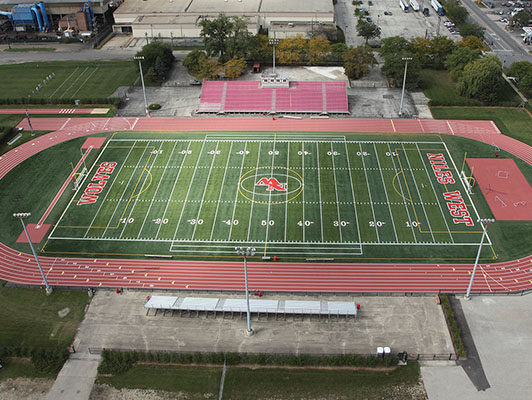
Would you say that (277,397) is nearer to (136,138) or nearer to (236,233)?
(236,233)

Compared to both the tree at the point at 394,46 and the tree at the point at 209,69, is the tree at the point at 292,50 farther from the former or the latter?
the tree at the point at 394,46

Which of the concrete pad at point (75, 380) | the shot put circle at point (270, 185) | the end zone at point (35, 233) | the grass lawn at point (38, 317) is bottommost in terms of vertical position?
the end zone at point (35, 233)

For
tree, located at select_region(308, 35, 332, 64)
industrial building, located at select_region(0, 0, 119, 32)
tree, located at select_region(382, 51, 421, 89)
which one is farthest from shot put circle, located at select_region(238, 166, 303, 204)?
industrial building, located at select_region(0, 0, 119, 32)

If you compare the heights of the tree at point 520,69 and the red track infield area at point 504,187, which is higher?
the tree at point 520,69

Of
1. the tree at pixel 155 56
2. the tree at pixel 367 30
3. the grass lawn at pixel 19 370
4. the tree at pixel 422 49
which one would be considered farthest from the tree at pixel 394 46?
the grass lawn at pixel 19 370

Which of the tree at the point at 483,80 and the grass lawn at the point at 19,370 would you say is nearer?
the grass lawn at the point at 19,370

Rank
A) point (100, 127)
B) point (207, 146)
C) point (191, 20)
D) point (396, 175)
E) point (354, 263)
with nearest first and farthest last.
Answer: point (354, 263), point (396, 175), point (207, 146), point (100, 127), point (191, 20)

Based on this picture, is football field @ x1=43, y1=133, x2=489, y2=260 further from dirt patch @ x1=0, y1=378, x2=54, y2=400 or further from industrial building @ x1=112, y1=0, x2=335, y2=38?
industrial building @ x1=112, y1=0, x2=335, y2=38

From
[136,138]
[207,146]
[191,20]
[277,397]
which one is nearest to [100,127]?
[136,138]
